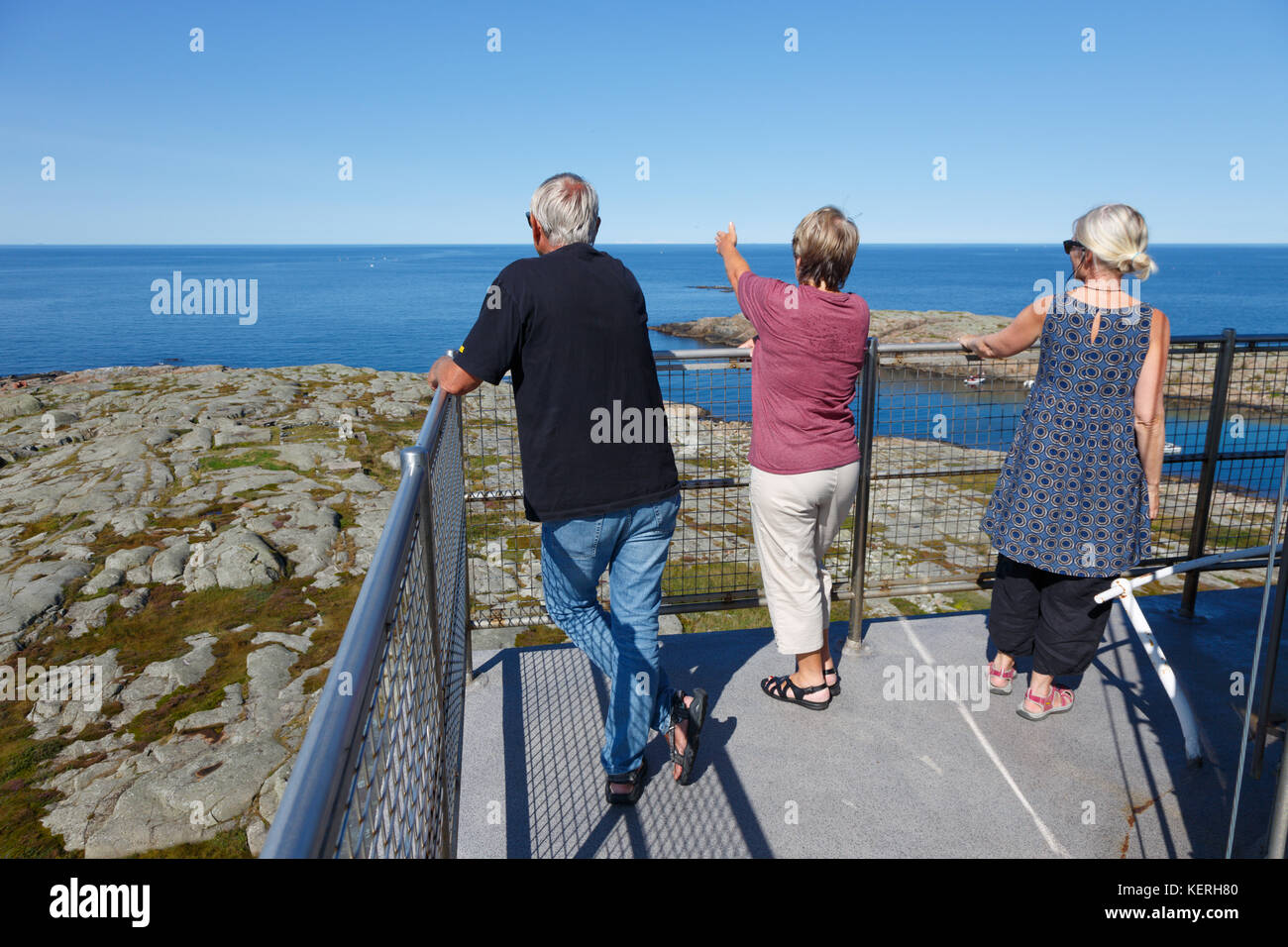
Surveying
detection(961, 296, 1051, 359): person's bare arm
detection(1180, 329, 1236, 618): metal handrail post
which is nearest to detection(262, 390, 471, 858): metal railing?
detection(961, 296, 1051, 359): person's bare arm

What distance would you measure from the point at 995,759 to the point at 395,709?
121 inches

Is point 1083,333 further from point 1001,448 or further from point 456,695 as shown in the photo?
point 456,695

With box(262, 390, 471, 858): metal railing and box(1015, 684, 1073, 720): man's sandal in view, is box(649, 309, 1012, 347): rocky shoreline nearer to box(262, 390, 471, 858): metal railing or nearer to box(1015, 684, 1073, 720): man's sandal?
box(1015, 684, 1073, 720): man's sandal

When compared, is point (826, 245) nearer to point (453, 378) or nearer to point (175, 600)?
point (453, 378)

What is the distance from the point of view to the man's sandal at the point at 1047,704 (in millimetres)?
3996

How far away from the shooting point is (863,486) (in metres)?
4.50

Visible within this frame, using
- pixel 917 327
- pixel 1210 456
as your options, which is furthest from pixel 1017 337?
pixel 917 327

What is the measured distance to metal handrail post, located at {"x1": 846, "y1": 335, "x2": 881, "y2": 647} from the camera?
4.32 metres

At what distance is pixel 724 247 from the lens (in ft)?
11.8

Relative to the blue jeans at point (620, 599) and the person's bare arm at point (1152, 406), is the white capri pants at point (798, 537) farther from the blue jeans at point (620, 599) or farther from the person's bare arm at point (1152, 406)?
the person's bare arm at point (1152, 406)

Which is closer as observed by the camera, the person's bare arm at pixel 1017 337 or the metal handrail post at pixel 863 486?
the person's bare arm at pixel 1017 337

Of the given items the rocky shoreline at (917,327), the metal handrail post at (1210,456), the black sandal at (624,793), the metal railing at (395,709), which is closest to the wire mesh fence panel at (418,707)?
the metal railing at (395,709)

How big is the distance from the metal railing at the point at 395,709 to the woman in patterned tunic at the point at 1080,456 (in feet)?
8.36

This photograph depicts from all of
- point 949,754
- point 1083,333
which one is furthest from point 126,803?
point 1083,333
